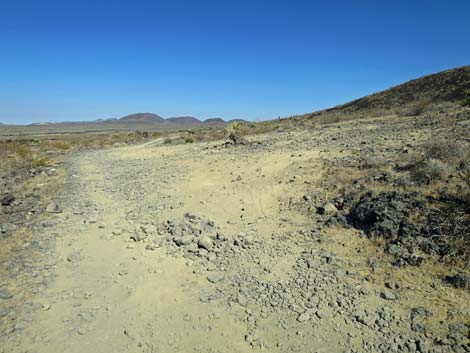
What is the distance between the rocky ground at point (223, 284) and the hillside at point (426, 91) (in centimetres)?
2429

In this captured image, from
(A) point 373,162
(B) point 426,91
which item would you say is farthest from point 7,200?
(B) point 426,91

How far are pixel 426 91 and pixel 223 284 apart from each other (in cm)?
3275

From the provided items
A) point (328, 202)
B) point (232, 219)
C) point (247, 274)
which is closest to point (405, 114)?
point (328, 202)

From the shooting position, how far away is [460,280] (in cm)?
424

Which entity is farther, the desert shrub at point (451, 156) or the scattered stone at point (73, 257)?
the desert shrub at point (451, 156)

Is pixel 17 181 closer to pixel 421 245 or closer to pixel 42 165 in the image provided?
pixel 42 165

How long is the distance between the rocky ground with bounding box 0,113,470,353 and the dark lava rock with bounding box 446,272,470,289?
68 mm

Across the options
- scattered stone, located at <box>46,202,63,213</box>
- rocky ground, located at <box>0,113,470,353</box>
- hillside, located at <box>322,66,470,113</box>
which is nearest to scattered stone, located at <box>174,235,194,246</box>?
rocky ground, located at <box>0,113,470,353</box>

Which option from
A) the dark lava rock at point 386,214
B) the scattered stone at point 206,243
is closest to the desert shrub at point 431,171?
the dark lava rock at point 386,214

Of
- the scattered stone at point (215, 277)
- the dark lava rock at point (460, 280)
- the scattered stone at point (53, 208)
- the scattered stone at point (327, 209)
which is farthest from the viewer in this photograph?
the scattered stone at point (53, 208)

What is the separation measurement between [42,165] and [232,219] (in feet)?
43.5

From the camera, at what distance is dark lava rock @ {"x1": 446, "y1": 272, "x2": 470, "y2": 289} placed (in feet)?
13.7

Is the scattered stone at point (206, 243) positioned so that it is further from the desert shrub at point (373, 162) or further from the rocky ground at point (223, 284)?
the desert shrub at point (373, 162)

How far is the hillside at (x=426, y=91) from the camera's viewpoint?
2708 centimetres
